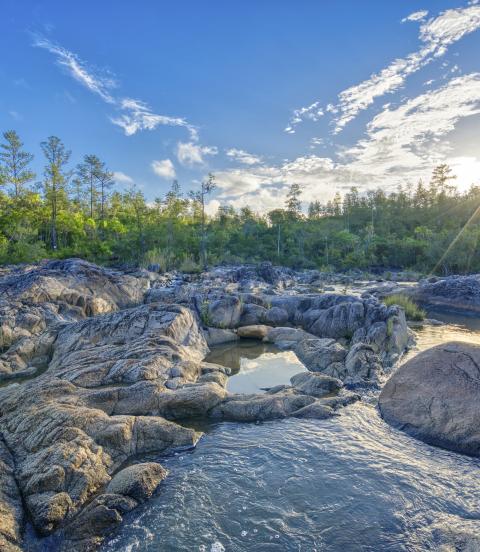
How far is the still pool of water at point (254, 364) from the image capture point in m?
10.2

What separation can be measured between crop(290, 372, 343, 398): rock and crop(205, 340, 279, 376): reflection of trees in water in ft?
8.86

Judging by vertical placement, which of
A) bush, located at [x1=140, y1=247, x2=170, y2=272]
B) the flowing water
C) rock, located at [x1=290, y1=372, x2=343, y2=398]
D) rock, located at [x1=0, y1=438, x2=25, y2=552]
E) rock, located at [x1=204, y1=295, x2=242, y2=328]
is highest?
bush, located at [x1=140, y1=247, x2=170, y2=272]

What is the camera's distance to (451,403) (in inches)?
273

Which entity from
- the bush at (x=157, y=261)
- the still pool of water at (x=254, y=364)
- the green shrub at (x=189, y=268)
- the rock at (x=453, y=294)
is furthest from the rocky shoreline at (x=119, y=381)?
the green shrub at (x=189, y=268)

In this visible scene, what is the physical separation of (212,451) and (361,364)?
18.9ft

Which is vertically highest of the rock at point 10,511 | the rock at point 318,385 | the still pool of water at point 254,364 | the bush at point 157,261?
the bush at point 157,261

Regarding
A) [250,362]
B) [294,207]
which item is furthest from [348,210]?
[250,362]

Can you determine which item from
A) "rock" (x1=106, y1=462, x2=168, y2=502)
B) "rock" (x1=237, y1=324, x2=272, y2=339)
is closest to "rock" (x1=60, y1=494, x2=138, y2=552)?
"rock" (x1=106, y1=462, x2=168, y2=502)

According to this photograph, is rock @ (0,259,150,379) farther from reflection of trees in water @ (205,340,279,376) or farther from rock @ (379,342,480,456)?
rock @ (379,342,480,456)

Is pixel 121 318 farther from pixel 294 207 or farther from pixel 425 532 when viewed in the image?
pixel 294 207

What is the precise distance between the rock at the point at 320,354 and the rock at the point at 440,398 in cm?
290

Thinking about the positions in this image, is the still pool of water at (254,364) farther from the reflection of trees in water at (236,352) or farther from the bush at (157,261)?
the bush at (157,261)

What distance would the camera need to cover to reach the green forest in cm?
3619

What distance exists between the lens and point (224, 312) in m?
15.8
